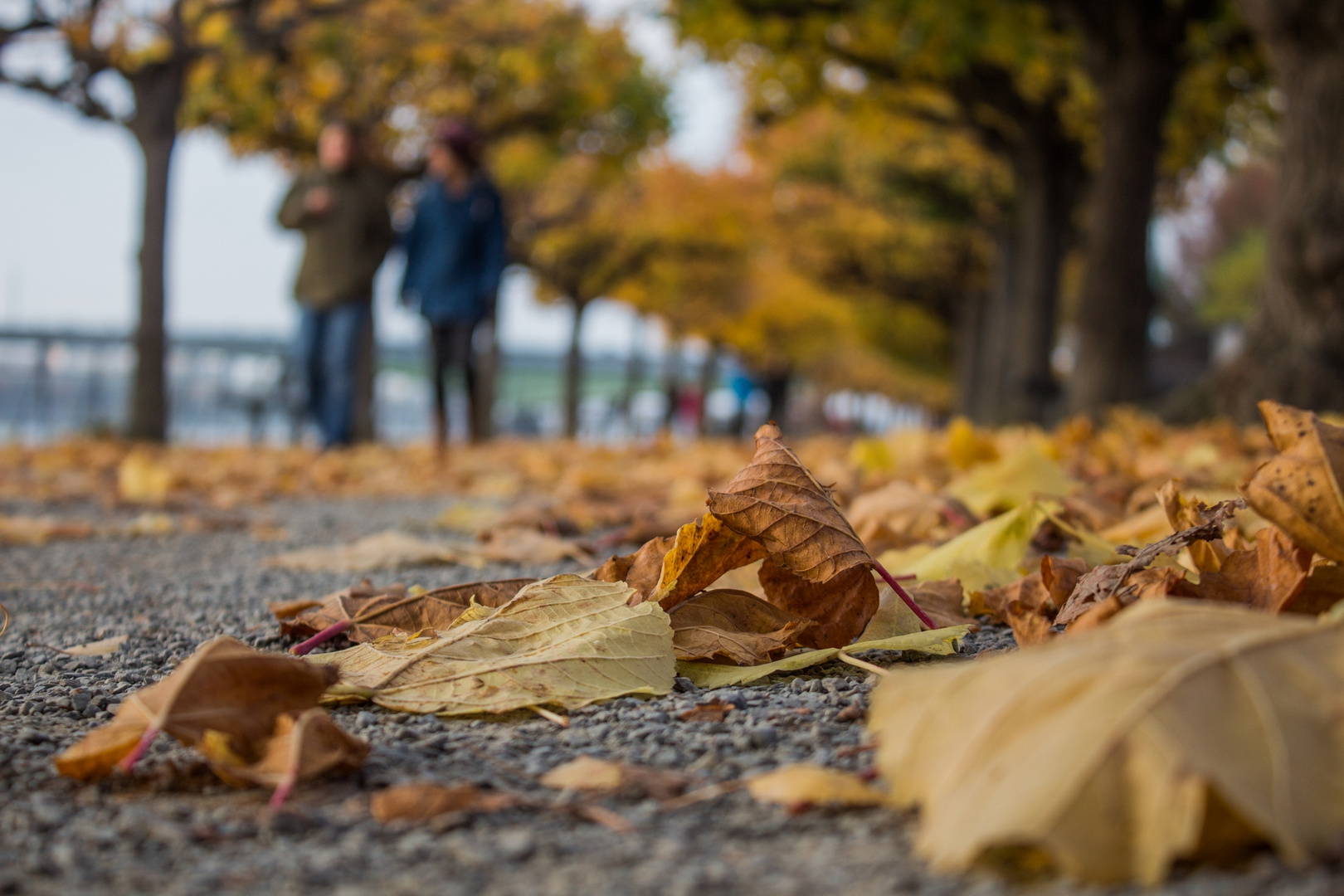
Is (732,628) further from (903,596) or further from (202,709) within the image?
(202,709)

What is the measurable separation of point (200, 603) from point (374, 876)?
4.38 ft

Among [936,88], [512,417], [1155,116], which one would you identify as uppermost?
[936,88]

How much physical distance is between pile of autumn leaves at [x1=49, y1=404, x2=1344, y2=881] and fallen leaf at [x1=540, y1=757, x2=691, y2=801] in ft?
0.41

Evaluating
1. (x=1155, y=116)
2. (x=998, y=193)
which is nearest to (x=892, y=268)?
(x=998, y=193)

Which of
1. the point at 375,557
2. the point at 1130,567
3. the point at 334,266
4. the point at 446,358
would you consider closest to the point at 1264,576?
the point at 1130,567

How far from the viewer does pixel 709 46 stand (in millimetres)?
10438

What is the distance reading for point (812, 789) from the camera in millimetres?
844

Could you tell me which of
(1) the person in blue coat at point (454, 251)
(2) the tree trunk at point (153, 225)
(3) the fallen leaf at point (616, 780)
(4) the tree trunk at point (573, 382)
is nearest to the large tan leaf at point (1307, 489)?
(3) the fallen leaf at point (616, 780)

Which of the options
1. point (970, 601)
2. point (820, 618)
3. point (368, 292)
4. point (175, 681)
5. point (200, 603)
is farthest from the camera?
point (368, 292)

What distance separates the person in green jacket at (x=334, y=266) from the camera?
7391 millimetres

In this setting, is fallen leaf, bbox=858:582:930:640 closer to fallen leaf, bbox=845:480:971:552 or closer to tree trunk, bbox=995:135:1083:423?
fallen leaf, bbox=845:480:971:552

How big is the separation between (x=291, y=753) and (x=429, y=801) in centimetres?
12

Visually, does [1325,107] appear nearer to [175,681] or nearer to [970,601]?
[970,601]

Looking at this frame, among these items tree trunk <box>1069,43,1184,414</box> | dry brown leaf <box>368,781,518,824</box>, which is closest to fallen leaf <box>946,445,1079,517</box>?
dry brown leaf <box>368,781,518,824</box>
